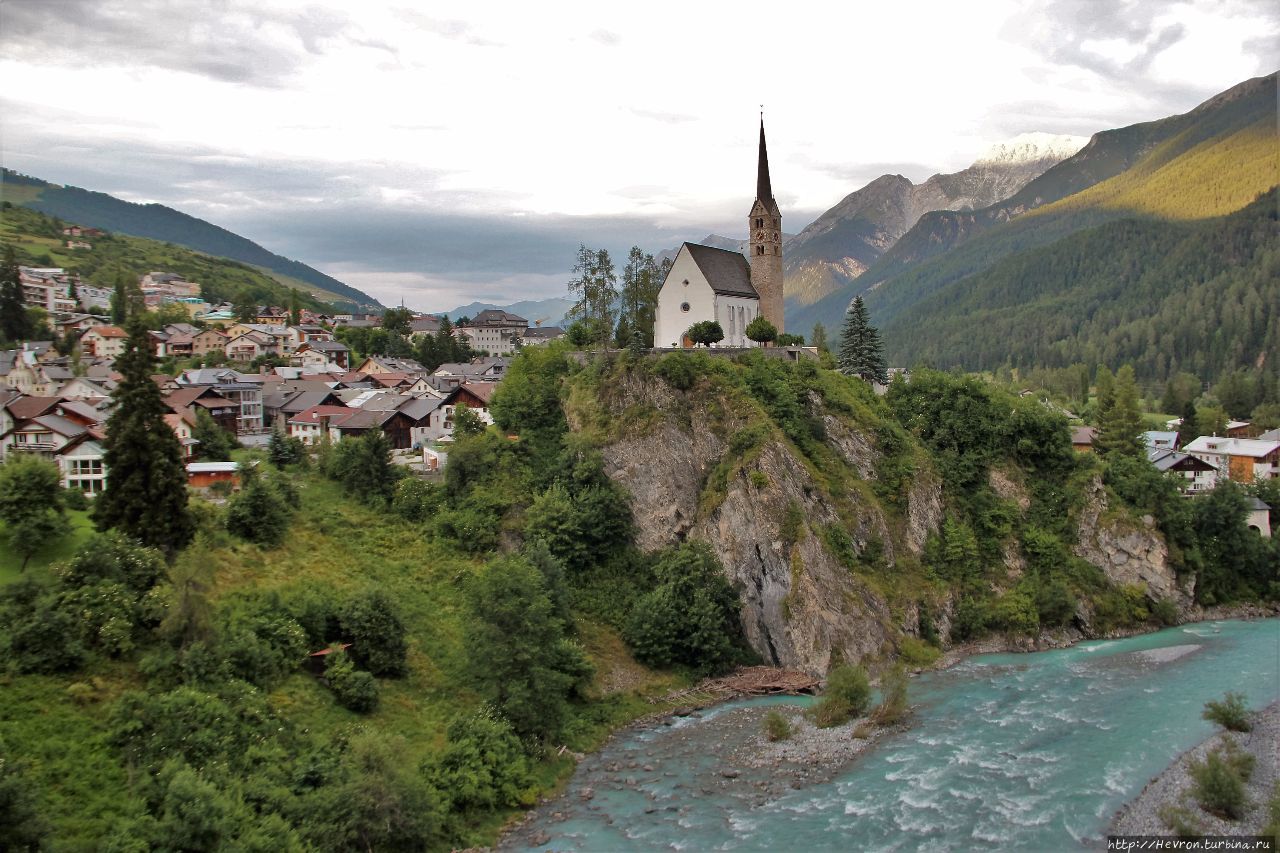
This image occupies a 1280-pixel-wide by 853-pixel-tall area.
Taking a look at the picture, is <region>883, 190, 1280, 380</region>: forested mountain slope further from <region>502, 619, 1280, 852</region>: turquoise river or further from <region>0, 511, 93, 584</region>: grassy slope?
<region>0, 511, 93, 584</region>: grassy slope

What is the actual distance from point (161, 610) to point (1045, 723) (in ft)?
104

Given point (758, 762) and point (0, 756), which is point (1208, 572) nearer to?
point (758, 762)

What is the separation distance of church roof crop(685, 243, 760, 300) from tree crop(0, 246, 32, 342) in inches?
2250

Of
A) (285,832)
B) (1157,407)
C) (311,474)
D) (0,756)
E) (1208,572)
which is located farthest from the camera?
(1157,407)

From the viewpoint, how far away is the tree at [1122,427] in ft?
207

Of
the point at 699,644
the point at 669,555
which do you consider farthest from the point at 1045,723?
the point at 669,555

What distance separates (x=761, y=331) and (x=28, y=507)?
131 ft

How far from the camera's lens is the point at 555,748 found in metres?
31.8

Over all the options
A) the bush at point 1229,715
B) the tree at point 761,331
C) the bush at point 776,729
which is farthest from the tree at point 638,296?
the bush at point 1229,715

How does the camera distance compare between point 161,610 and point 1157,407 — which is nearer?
point 161,610

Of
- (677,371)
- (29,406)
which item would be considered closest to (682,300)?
(677,371)

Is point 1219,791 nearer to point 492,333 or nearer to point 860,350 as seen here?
point 860,350

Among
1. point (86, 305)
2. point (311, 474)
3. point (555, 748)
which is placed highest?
point (86, 305)

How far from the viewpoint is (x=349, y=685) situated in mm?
29859
